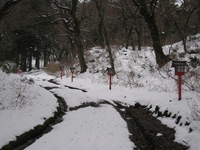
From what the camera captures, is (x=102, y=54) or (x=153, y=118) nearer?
(x=153, y=118)

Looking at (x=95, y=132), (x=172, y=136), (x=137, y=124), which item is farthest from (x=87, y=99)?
(x=172, y=136)

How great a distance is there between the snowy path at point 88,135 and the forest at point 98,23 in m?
7.91

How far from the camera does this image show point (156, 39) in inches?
499

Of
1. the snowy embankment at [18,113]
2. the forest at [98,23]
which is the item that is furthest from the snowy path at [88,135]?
the forest at [98,23]

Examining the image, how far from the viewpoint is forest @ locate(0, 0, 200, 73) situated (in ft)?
50.9

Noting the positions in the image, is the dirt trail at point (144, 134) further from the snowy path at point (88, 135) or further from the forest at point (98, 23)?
the forest at point (98, 23)

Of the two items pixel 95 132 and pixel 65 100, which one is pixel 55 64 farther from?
pixel 95 132

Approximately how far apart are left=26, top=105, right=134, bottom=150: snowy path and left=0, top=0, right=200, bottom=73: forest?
7.91 m

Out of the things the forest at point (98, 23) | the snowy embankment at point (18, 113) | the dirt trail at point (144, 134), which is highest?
the forest at point (98, 23)

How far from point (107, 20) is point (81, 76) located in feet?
39.6

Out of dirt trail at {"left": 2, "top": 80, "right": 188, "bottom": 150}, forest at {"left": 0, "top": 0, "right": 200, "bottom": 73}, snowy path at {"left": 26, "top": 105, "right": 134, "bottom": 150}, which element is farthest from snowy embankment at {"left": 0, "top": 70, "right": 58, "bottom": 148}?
forest at {"left": 0, "top": 0, "right": 200, "bottom": 73}

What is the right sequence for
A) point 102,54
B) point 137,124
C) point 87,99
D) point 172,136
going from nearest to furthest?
point 172,136, point 137,124, point 87,99, point 102,54

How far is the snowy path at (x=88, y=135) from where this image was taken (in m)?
4.17

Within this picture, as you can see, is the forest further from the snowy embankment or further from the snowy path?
the snowy path
